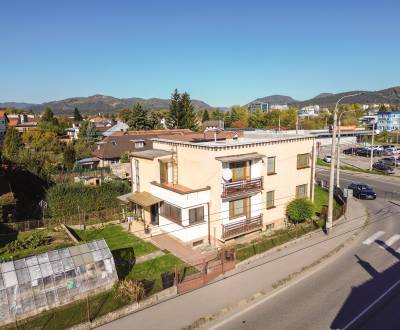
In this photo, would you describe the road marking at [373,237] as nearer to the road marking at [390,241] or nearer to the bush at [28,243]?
the road marking at [390,241]

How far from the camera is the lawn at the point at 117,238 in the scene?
77.2 feet

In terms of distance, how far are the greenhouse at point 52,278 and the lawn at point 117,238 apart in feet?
17.1

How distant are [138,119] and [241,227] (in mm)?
57653

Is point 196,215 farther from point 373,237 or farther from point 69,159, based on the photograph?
point 69,159

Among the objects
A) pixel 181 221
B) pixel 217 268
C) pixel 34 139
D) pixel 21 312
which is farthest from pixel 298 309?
pixel 34 139

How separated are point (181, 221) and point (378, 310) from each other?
12573mm

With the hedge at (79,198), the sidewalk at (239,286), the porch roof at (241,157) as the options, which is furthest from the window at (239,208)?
the hedge at (79,198)

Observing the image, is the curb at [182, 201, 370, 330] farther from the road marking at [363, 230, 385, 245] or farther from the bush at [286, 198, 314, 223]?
the bush at [286, 198, 314, 223]

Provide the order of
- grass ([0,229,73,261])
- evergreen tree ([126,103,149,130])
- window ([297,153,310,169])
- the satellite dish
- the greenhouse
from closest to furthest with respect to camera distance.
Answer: the greenhouse → grass ([0,229,73,261]) → the satellite dish → window ([297,153,310,169]) → evergreen tree ([126,103,149,130])

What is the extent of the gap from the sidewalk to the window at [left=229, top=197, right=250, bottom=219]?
403 centimetres

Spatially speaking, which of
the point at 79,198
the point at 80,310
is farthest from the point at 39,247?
the point at 80,310

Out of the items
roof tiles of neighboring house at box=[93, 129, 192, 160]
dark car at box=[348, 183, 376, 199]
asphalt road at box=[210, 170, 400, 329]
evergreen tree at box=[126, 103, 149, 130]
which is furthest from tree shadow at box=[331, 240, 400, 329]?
evergreen tree at box=[126, 103, 149, 130]

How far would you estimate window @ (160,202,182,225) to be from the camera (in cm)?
2370

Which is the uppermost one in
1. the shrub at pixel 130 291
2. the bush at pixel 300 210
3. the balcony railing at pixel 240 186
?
the balcony railing at pixel 240 186
